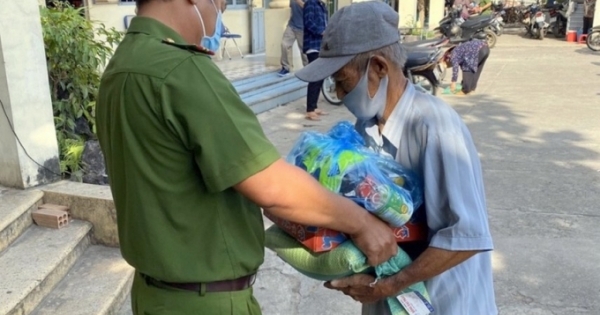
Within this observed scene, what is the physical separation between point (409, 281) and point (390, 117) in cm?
43

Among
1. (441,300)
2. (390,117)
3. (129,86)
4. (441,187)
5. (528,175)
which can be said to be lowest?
(528,175)

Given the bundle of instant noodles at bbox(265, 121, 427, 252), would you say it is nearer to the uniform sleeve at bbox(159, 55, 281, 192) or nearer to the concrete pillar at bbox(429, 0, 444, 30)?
the uniform sleeve at bbox(159, 55, 281, 192)

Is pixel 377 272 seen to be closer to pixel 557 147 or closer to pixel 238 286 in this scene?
pixel 238 286

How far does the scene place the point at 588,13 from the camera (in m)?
16.7

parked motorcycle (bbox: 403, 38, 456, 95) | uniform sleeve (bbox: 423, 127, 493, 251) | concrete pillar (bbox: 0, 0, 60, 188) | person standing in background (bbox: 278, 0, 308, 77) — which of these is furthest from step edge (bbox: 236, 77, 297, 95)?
uniform sleeve (bbox: 423, 127, 493, 251)

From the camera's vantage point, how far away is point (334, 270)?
136cm

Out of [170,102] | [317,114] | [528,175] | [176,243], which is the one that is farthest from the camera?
[317,114]

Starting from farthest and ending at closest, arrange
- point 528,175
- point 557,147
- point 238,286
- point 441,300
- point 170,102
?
point 557,147, point 528,175, point 441,300, point 238,286, point 170,102

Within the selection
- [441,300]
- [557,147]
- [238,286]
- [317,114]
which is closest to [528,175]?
[557,147]

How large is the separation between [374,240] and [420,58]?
23.5ft

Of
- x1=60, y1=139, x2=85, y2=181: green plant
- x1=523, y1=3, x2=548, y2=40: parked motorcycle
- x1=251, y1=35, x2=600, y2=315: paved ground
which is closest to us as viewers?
x1=251, y1=35, x2=600, y2=315: paved ground

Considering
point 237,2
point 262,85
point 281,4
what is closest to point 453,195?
point 262,85

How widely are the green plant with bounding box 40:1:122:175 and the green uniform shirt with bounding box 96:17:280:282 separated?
307 cm

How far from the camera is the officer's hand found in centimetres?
132
